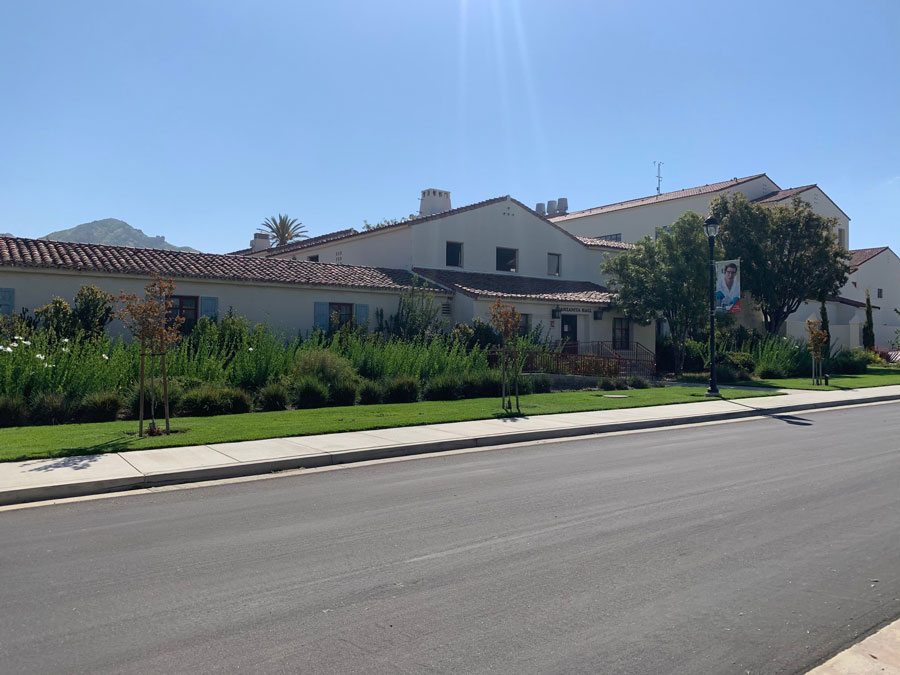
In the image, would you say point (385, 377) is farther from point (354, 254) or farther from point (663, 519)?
point (354, 254)

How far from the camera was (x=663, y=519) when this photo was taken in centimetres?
763

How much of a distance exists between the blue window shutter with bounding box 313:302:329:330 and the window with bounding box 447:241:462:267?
322 inches

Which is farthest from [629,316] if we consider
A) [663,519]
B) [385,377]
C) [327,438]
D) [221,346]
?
[663,519]

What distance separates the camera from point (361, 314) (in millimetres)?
29641

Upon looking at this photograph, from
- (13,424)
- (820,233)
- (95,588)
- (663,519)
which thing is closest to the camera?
(95,588)

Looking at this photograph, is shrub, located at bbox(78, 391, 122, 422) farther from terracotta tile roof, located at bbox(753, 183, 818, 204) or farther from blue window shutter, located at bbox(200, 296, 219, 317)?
terracotta tile roof, located at bbox(753, 183, 818, 204)

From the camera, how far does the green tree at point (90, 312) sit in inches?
834

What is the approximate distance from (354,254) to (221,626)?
→ 33.4 m

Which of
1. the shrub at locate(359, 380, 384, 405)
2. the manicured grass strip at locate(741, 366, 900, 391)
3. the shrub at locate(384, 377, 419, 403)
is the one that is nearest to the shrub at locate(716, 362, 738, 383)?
the manicured grass strip at locate(741, 366, 900, 391)

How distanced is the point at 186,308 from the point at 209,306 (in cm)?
77

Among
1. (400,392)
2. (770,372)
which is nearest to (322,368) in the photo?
(400,392)

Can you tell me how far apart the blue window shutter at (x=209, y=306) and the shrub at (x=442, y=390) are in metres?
9.29

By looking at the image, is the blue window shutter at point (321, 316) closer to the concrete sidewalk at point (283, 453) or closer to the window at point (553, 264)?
the window at point (553, 264)

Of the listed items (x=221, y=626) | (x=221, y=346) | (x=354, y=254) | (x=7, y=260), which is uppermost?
(x=354, y=254)
